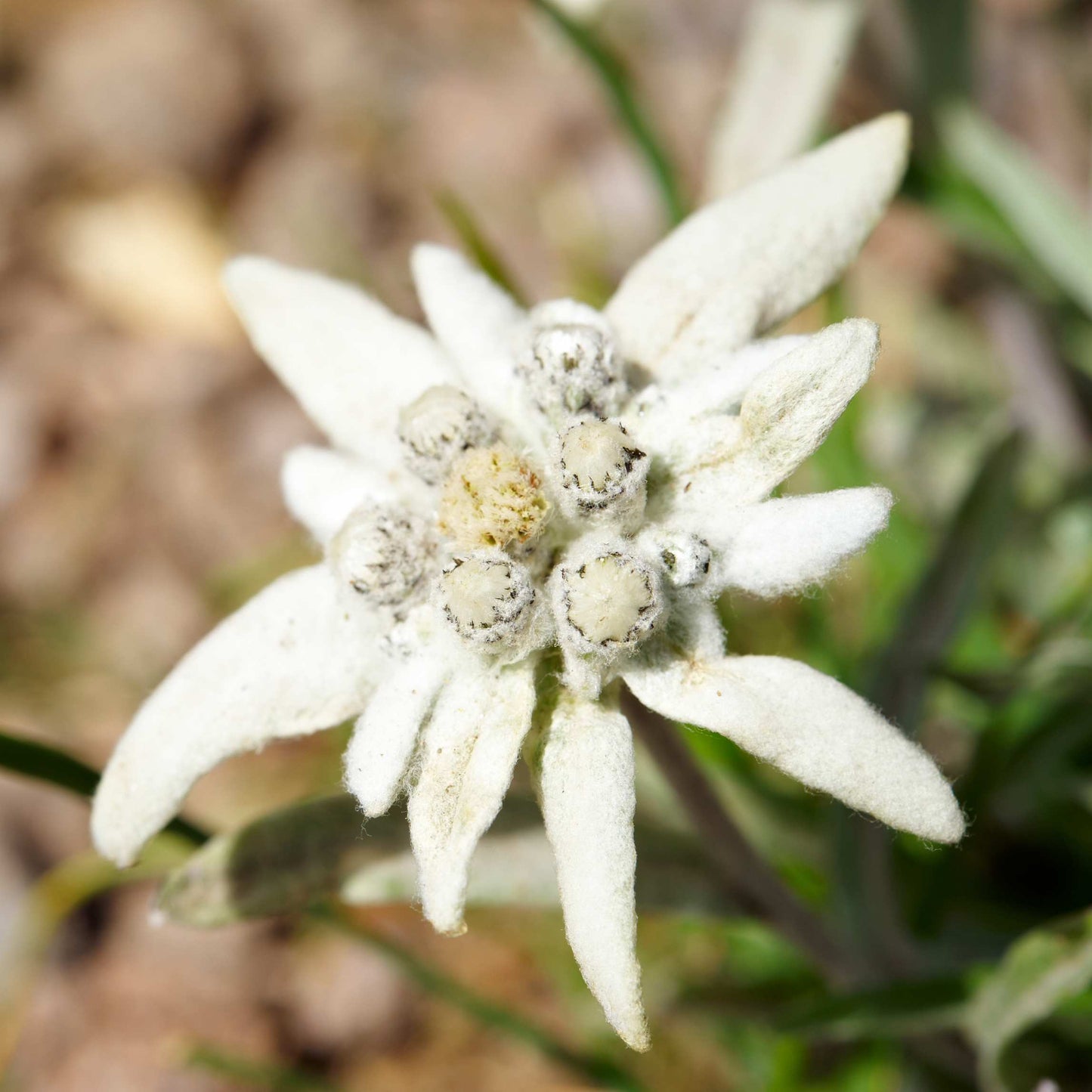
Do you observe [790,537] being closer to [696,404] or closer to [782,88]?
[696,404]

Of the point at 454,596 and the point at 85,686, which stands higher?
the point at 454,596

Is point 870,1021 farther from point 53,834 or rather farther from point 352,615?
point 53,834

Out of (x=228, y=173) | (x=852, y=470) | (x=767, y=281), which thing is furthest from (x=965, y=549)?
(x=228, y=173)

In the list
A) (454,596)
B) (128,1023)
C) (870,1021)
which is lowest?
(128,1023)

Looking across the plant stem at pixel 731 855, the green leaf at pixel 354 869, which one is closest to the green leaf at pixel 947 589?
the plant stem at pixel 731 855

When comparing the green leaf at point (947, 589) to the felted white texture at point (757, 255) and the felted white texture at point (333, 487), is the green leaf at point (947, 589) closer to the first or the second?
the felted white texture at point (757, 255)

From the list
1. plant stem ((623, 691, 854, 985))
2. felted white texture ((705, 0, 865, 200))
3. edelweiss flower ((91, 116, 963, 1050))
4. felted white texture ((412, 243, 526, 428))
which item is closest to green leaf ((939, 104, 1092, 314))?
felted white texture ((705, 0, 865, 200))

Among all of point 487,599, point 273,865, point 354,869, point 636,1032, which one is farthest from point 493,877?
point 487,599

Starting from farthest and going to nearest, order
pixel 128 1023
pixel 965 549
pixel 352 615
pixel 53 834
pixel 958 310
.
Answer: pixel 958 310 → pixel 53 834 → pixel 128 1023 → pixel 965 549 → pixel 352 615
